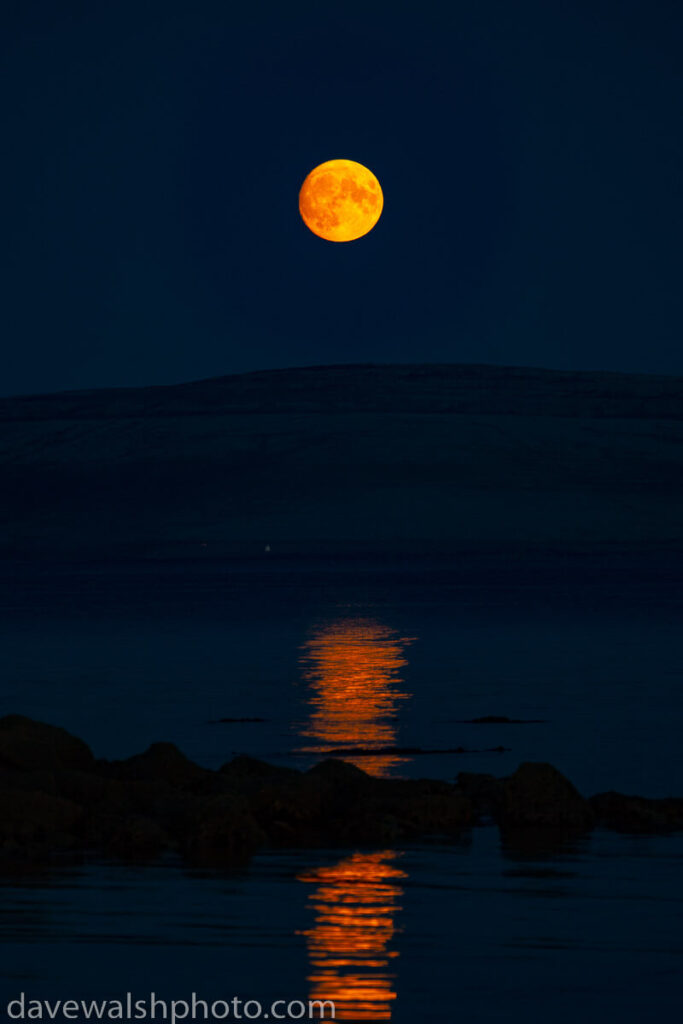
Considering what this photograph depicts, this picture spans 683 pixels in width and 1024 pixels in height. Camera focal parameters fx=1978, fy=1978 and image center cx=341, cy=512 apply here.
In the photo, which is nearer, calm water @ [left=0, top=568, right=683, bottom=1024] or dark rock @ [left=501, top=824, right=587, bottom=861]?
calm water @ [left=0, top=568, right=683, bottom=1024]

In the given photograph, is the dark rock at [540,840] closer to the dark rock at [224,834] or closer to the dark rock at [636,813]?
the dark rock at [636,813]

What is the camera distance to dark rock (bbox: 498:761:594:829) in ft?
49.2

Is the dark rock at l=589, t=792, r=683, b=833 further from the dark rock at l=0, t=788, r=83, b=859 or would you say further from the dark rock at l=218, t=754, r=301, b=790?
the dark rock at l=0, t=788, r=83, b=859

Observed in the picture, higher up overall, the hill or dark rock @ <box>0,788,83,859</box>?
the hill

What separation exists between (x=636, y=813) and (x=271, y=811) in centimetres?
282

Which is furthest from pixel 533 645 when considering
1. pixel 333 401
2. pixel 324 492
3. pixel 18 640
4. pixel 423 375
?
pixel 423 375

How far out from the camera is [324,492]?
363 ft

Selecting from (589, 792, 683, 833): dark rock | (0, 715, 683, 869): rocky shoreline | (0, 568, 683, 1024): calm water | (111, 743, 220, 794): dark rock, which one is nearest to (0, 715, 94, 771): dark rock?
(0, 715, 683, 869): rocky shoreline

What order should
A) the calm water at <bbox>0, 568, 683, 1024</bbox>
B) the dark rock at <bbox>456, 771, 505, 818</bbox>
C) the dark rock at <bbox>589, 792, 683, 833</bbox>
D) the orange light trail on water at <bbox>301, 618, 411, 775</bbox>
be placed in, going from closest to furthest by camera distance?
the calm water at <bbox>0, 568, 683, 1024</bbox>, the dark rock at <bbox>589, 792, 683, 833</bbox>, the dark rock at <bbox>456, 771, 505, 818</bbox>, the orange light trail on water at <bbox>301, 618, 411, 775</bbox>

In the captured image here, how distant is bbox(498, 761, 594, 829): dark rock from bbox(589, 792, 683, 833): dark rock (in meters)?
0.21

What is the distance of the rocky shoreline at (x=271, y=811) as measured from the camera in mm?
14211

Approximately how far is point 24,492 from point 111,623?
73850 millimetres

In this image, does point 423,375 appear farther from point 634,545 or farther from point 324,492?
point 634,545

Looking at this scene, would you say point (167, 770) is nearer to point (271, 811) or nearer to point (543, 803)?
point (271, 811)
